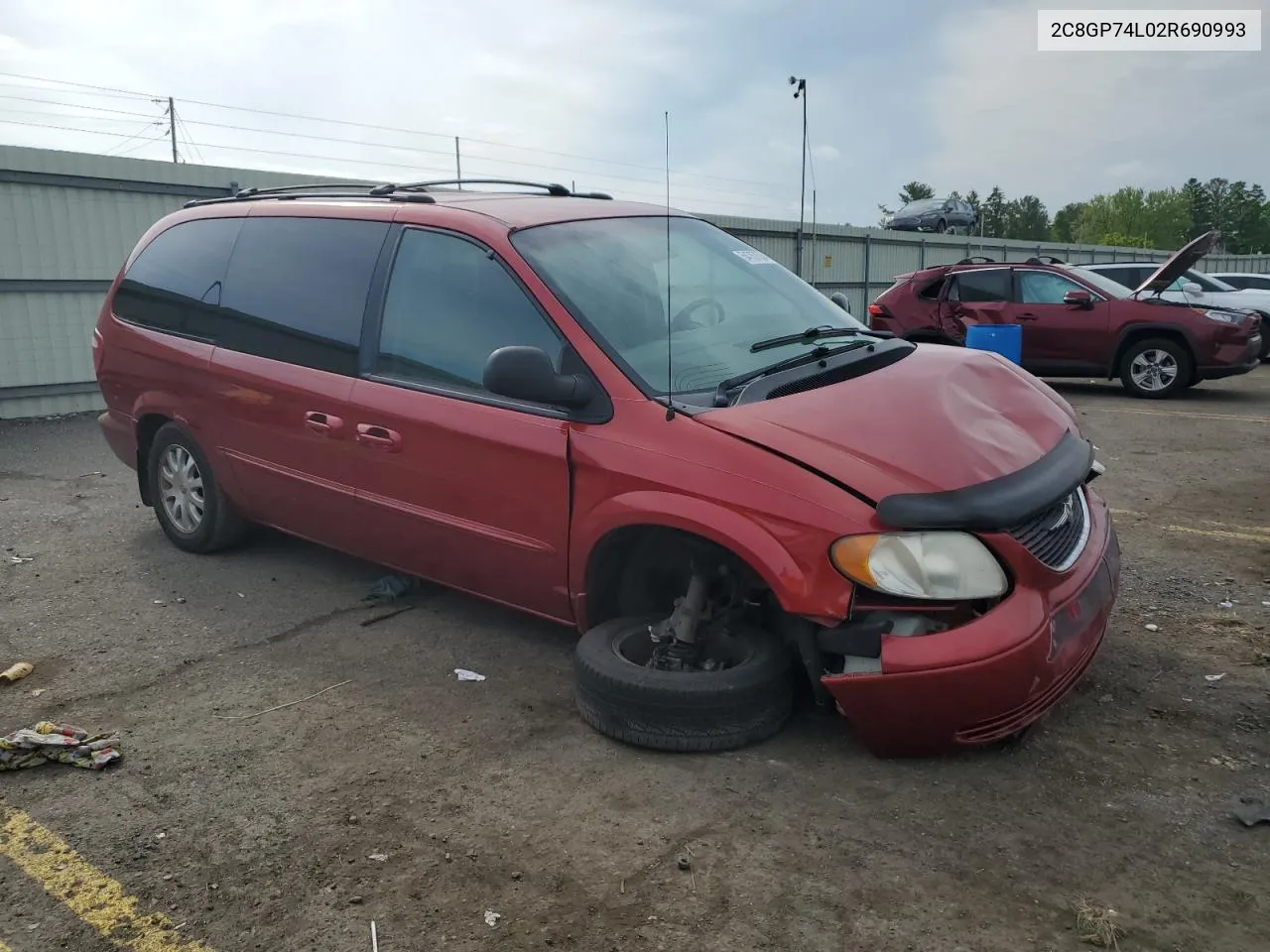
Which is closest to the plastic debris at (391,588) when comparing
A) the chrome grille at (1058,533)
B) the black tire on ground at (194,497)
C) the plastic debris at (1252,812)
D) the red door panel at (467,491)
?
the red door panel at (467,491)

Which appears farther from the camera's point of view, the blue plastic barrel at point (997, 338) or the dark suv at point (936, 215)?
the dark suv at point (936, 215)

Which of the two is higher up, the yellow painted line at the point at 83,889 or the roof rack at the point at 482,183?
the roof rack at the point at 482,183

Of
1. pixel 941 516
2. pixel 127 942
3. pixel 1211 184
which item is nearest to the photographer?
pixel 127 942

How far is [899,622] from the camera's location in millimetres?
3025

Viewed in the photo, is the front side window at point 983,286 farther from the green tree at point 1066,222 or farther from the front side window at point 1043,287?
the green tree at point 1066,222

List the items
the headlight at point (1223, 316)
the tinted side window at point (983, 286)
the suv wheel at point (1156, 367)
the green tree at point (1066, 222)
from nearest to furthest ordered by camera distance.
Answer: the headlight at point (1223, 316), the suv wheel at point (1156, 367), the tinted side window at point (983, 286), the green tree at point (1066, 222)

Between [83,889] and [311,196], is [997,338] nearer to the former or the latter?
[311,196]

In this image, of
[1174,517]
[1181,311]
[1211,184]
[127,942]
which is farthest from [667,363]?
[1211,184]

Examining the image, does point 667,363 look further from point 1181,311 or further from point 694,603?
point 1181,311

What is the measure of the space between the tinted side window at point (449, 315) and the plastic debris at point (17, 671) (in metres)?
1.83

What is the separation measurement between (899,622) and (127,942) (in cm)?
217

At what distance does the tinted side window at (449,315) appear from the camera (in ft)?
12.8

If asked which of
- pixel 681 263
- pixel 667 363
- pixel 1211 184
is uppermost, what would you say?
pixel 1211 184

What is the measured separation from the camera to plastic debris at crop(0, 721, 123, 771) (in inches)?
132
